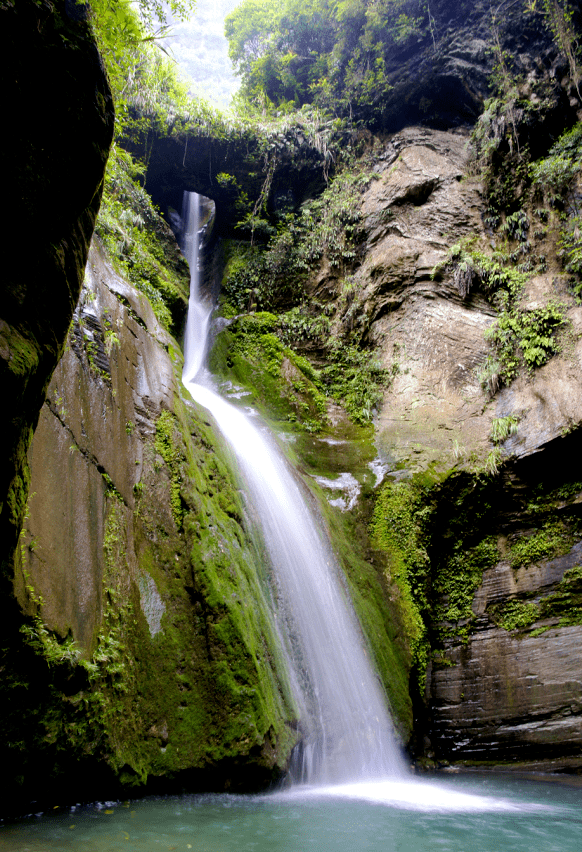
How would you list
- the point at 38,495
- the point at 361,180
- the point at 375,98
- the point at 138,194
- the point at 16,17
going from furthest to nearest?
1. the point at 375,98
2. the point at 361,180
3. the point at 138,194
4. the point at 38,495
5. the point at 16,17

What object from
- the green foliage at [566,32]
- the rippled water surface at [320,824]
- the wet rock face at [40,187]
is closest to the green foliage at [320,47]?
the green foliage at [566,32]

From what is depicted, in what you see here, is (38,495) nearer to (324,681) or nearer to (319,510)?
(324,681)

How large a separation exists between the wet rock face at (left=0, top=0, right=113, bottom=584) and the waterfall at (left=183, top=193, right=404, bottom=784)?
401 cm

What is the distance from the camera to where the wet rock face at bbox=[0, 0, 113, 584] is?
90.2 inches

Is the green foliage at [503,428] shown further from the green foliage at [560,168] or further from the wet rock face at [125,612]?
the green foliage at [560,168]

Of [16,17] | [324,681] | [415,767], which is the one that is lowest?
[415,767]

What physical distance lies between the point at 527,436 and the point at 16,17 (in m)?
8.11

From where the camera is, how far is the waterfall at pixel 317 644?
17.9 feet

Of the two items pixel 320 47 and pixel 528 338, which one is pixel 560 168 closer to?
pixel 528 338

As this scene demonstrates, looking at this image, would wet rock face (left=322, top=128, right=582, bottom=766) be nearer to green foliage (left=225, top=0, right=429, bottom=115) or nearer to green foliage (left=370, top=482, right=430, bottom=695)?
green foliage (left=370, top=482, right=430, bottom=695)

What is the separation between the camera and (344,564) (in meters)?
7.48

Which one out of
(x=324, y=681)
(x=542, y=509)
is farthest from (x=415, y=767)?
(x=542, y=509)

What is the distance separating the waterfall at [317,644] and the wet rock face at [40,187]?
13.2 ft

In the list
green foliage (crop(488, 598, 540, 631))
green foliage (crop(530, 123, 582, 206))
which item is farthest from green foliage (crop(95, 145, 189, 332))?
green foliage (crop(530, 123, 582, 206))
